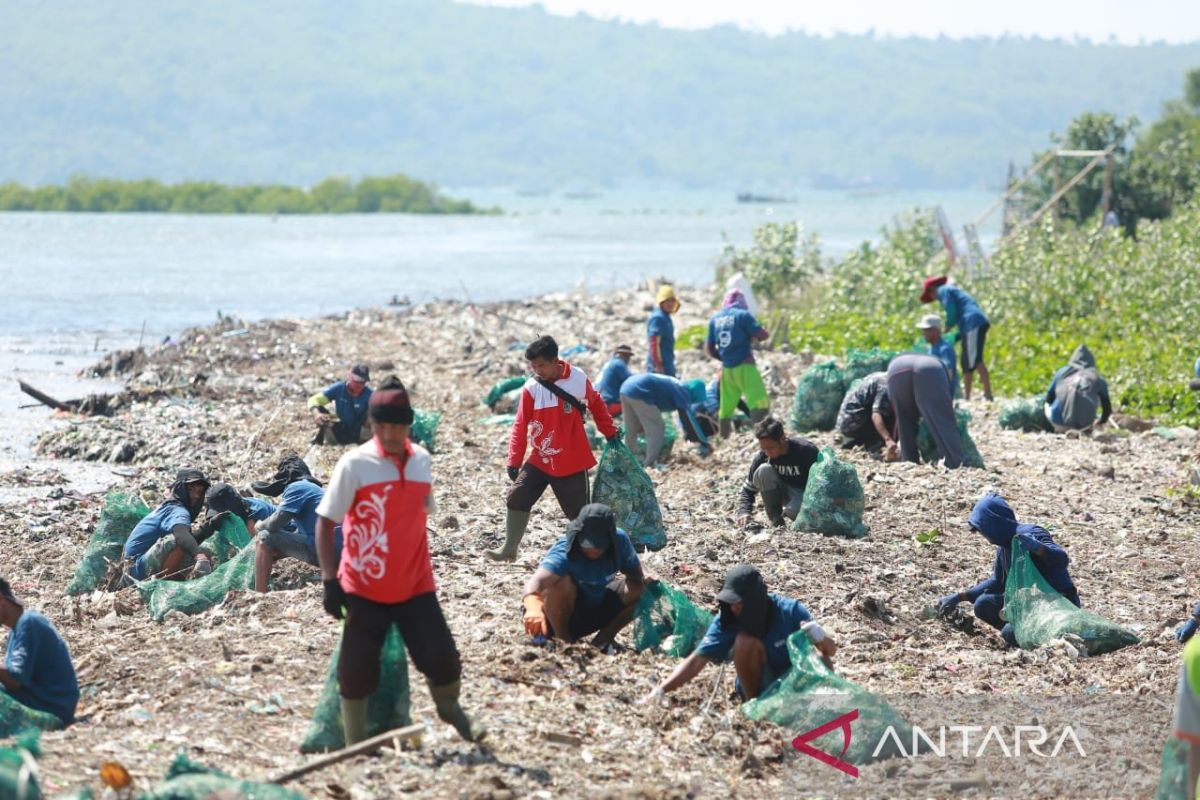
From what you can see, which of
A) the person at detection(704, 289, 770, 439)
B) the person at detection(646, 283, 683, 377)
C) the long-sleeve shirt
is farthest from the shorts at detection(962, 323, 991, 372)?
the long-sleeve shirt

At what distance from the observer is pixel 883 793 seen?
602cm

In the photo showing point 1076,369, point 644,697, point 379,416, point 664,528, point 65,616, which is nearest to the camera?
point 379,416

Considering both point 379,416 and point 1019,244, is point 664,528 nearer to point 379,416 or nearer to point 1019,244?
point 379,416

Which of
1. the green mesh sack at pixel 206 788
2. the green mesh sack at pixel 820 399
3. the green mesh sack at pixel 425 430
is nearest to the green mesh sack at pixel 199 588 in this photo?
the green mesh sack at pixel 206 788

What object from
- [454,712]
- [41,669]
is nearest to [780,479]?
[454,712]

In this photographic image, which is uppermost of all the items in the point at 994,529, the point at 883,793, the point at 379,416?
the point at 379,416

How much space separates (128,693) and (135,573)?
7.81 feet

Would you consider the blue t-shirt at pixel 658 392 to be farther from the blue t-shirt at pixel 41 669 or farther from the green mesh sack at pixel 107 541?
the blue t-shirt at pixel 41 669

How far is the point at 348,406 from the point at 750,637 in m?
7.98

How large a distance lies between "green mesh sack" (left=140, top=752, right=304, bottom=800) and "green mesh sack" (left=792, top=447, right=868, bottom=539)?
5581 millimetres

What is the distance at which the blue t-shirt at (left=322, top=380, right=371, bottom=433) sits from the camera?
1390cm

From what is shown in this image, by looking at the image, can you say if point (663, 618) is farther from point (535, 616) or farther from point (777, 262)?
point (777, 262)

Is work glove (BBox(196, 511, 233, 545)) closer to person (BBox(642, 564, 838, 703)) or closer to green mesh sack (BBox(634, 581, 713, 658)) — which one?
green mesh sack (BBox(634, 581, 713, 658))

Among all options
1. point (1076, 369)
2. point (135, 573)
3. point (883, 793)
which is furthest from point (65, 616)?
point (1076, 369)
